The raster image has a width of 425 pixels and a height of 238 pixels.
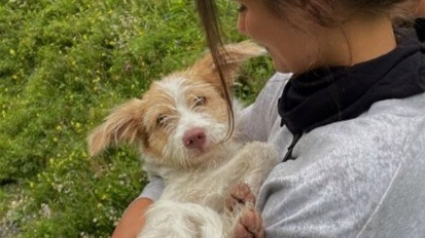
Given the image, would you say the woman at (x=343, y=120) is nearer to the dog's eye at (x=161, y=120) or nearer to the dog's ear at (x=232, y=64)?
the dog's ear at (x=232, y=64)

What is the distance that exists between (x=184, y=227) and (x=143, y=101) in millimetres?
1536

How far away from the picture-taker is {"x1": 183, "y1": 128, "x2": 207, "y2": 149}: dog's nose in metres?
3.39

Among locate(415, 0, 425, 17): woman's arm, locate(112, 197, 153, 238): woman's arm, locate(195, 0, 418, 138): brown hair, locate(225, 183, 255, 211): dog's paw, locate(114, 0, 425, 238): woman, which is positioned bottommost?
locate(112, 197, 153, 238): woman's arm

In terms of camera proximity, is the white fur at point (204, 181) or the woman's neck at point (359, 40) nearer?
the woman's neck at point (359, 40)

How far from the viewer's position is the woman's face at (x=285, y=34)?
1.90 metres

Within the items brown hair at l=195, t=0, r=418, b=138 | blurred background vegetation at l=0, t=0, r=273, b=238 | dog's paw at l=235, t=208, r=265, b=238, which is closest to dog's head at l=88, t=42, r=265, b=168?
blurred background vegetation at l=0, t=0, r=273, b=238

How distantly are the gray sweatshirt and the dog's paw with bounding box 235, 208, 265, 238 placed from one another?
221 mm

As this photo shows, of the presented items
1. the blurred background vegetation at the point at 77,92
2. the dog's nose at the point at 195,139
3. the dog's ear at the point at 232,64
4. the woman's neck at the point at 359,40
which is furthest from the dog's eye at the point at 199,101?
the woman's neck at the point at 359,40

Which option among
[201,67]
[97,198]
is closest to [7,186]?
[97,198]

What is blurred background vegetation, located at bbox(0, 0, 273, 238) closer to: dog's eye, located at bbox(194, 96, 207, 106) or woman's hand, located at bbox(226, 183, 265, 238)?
dog's eye, located at bbox(194, 96, 207, 106)

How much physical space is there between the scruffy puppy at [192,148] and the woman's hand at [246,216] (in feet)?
0.13

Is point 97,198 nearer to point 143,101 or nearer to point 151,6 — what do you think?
point 143,101

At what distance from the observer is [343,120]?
73.4 inches

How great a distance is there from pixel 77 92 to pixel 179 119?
8.89ft
